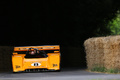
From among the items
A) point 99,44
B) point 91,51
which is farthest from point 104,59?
point 91,51

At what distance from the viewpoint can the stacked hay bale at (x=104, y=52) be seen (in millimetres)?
18172

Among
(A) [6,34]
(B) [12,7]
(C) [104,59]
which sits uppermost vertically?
(B) [12,7]

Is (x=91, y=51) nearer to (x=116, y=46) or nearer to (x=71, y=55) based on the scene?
(x=116, y=46)

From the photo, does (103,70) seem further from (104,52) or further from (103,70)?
(104,52)

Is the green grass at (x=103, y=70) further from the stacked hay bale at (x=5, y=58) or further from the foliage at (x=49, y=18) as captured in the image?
the foliage at (x=49, y=18)

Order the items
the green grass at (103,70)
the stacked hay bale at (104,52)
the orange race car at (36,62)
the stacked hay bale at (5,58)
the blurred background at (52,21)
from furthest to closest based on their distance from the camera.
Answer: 1. the blurred background at (52,21)
2. the stacked hay bale at (5,58)
3. the orange race car at (36,62)
4. the stacked hay bale at (104,52)
5. the green grass at (103,70)

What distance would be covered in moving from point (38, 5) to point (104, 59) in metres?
12.7

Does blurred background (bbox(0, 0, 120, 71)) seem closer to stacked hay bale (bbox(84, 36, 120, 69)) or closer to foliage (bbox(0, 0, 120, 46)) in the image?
foliage (bbox(0, 0, 120, 46))

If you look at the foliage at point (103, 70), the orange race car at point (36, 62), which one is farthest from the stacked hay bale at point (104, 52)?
the orange race car at point (36, 62)

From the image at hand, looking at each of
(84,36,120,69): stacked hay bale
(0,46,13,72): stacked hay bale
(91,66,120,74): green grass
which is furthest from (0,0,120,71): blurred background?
(91,66,120,74): green grass

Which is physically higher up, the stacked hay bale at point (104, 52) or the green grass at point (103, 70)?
the stacked hay bale at point (104, 52)

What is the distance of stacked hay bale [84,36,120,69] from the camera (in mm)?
18172

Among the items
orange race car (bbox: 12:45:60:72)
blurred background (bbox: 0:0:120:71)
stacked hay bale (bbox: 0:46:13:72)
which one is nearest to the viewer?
orange race car (bbox: 12:45:60:72)

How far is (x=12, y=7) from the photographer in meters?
30.5
